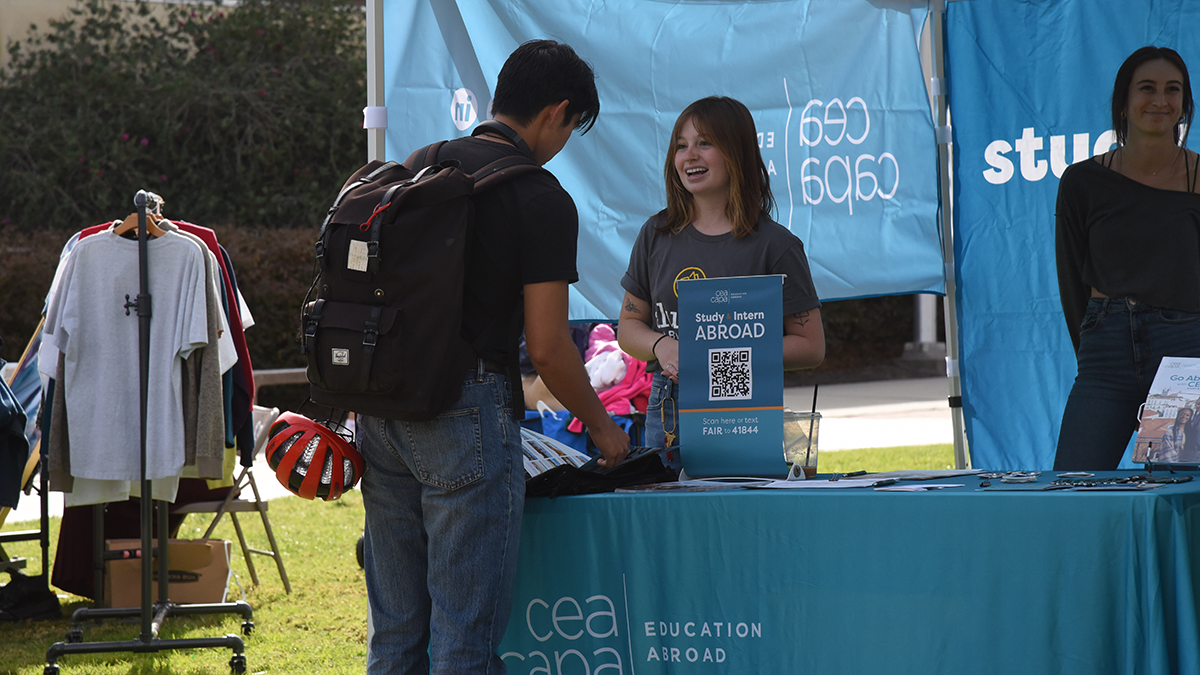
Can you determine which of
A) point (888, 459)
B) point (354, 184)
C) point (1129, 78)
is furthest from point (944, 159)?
point (888, 459)

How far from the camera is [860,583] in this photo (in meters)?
2.25

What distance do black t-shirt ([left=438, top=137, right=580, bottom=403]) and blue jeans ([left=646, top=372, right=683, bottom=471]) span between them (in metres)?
0.78

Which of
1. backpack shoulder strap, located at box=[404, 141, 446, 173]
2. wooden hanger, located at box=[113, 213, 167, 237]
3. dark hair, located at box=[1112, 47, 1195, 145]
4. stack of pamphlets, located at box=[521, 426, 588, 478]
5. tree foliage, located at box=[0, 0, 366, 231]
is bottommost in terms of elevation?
stack of pamphlets, located at box=[521, 426, 588, 478]

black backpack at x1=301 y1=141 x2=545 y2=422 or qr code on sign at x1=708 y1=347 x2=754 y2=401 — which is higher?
black backpack at x1=301 y1=141 x2=545 y2=422

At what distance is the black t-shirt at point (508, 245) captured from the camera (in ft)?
6.87

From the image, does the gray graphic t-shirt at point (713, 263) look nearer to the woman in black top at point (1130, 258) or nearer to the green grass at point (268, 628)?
the woman in black top at point (1130, 258)

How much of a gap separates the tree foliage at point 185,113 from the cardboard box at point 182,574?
27.1 feet

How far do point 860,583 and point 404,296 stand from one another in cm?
107

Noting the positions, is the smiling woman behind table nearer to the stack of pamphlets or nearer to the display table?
the stack of pamphlets

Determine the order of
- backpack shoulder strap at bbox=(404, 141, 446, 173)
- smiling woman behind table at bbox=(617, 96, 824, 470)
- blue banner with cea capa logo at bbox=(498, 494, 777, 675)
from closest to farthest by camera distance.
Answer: backpack shoulder strap at bbox=(404, 141, 446, 173)
blue banner with cea capa logo at bbox=(498, 494, 777, 675)
smiling woman behind table at bbox=(617, 96, 824, 470)

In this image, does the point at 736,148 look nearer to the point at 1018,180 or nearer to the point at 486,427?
the point at 486,427

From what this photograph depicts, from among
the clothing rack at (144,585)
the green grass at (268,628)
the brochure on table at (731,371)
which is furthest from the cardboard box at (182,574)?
the brochure on table at (731,371)

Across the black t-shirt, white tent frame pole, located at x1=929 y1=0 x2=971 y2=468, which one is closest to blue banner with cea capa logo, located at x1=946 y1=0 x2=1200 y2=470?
white tent frame pole, located at x1=929 y1=0 x2=971 y2=468

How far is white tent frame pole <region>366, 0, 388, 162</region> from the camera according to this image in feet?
11.1
